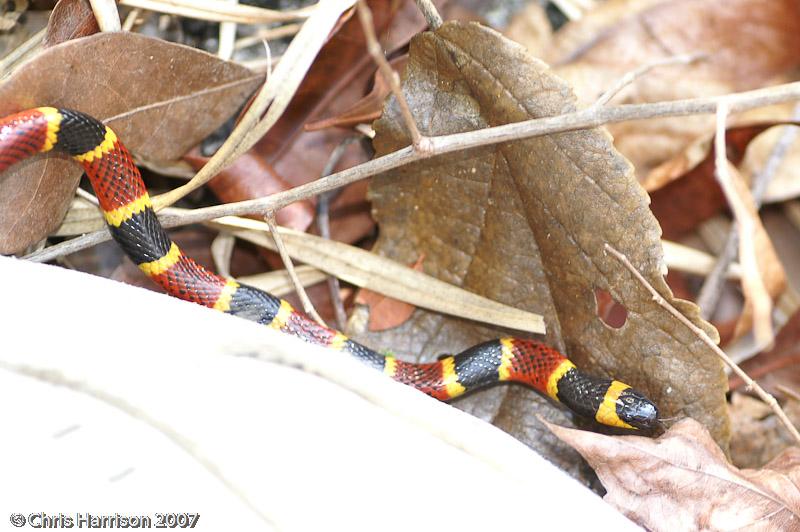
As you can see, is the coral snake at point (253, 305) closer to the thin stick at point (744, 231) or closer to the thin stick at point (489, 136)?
the thin stick at point (489, 136)

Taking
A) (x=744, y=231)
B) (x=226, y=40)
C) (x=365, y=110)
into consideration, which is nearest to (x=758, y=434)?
(x=744, y=231)

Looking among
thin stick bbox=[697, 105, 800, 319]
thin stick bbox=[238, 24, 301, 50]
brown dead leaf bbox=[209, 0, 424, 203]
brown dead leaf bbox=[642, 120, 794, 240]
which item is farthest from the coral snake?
brown dead leaf bbox=[642, 120, 794, 240]

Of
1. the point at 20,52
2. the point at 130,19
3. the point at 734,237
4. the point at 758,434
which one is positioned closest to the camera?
the point at 20,52

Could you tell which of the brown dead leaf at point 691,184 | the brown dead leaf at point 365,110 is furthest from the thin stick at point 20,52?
the brown dead leaf at point 691,184

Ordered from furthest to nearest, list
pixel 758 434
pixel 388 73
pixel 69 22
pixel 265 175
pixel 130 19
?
pixel 758 434
pixel 265 175
pixel 130 19
pixel 69 22
pixel 388 73

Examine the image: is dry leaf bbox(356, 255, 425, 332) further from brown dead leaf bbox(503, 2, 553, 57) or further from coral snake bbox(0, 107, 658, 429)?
brown dead leaf bbox(503, 2, 553, 57)

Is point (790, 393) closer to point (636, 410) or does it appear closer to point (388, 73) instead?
point (636, 410)
